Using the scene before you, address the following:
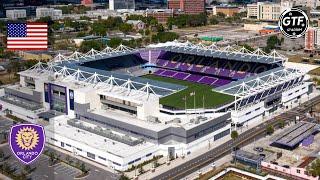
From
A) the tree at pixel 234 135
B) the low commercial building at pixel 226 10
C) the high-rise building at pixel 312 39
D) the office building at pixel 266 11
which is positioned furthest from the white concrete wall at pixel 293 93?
the low commercial building at pixel 226 10

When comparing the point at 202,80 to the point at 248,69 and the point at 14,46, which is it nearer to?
the point at 248,69

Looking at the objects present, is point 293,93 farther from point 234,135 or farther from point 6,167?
point 6,167

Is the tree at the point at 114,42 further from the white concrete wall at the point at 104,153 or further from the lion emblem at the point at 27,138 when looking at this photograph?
the lion emblem at the point at 27,138

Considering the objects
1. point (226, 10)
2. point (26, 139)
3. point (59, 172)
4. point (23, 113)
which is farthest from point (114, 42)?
point (26, 139)

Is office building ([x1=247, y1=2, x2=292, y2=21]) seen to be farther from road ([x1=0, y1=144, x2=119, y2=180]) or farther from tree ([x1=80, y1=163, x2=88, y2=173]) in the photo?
tree ([x1=80, y1=163, x2=88, y2=173])

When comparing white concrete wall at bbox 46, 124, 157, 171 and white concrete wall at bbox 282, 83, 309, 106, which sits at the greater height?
white concrete wall at bbox 282, 83, 309, 106

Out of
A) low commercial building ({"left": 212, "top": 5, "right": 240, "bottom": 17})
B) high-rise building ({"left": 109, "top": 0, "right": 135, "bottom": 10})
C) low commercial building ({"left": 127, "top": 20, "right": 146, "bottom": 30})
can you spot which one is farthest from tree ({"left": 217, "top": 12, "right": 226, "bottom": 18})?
low commercial building ({"left": 127, "top": 20, "right": 146, "bottom": 30})

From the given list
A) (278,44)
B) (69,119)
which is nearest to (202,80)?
(69,119)

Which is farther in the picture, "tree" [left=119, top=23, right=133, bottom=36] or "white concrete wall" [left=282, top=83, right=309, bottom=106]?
"tree" [left=119, top=23, right=133, bottom=36]
